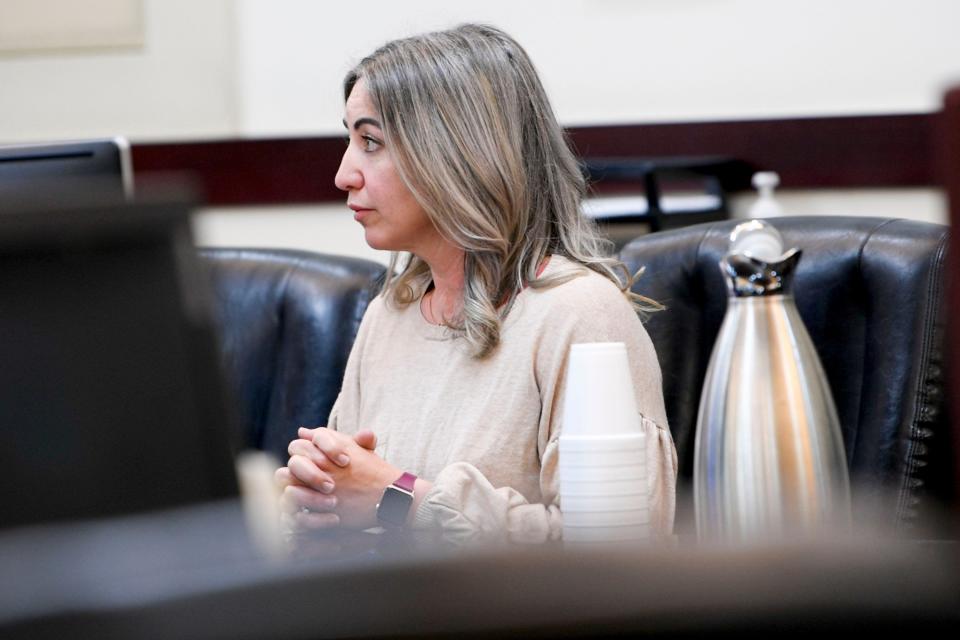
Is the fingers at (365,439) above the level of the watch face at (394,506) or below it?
above

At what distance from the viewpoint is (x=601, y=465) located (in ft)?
3.12

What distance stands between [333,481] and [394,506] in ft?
0.26

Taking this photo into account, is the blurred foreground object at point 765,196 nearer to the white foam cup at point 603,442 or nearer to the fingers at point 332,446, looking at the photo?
the fingers at point 332,446

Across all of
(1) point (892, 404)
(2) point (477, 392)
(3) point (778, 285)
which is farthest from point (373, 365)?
(3) point (778, 285)

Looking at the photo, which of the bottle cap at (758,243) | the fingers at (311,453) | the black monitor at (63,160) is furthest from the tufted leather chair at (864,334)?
the black monitor at (63,160)

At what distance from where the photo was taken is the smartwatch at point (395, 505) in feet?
5.16

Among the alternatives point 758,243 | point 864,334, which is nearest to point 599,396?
point 758,243

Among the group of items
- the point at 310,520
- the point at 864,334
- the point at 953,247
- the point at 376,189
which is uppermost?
the point at 953,247

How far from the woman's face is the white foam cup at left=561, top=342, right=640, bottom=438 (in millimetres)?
904

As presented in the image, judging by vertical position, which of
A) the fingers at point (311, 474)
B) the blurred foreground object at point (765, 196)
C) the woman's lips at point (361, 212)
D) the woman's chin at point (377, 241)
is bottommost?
the fingers at point (311, 474)

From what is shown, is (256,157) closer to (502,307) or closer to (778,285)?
(502,307)

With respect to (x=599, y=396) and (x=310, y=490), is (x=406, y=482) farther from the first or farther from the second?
(x=599, y=396)

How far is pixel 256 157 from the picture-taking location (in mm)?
3180

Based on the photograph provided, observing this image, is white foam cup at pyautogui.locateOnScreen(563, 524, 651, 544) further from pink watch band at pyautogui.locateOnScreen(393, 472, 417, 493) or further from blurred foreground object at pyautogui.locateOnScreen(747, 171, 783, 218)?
blurred foreground object at pyautogui.locateOnScreen(747, 171, 783, 218)
